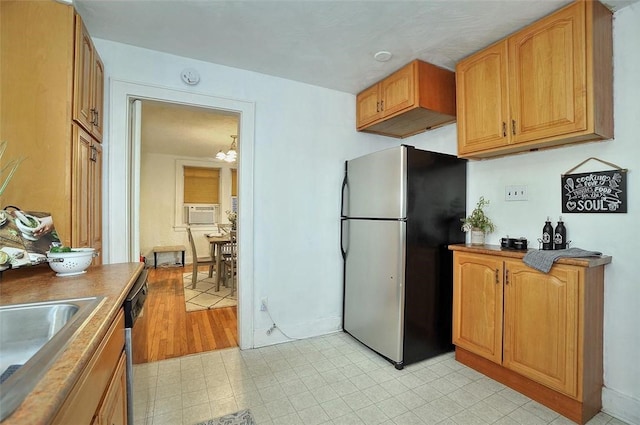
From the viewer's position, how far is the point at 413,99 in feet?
7.62

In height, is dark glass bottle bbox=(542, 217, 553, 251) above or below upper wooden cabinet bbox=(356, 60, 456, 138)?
below

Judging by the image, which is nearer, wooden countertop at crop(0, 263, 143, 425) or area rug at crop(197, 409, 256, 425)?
wooden countertop at crop(0, 263, 143, 425)

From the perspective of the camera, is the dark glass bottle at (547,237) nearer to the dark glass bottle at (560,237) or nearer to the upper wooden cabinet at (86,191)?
the dark glass bottle at (560,237)

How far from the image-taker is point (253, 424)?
5.34 feet

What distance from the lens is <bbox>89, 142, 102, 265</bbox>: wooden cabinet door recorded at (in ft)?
6.11

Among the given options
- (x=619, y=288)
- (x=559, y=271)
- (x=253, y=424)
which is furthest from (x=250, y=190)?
(x=619, y=288)

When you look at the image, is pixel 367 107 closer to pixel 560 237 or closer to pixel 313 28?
pixel 313 28

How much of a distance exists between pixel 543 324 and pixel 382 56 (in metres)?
2.09

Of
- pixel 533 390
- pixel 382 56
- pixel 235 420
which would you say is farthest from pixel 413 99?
pixel 235 420

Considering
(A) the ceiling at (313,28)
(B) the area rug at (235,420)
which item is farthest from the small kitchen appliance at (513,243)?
(B) the area rug at (235,420)

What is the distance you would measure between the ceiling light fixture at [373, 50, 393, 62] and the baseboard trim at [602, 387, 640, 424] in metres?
2.55

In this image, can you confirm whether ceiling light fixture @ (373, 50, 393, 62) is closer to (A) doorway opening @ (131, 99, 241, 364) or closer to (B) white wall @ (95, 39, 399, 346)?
(B) white wall @ (95, 39, 399, 346)

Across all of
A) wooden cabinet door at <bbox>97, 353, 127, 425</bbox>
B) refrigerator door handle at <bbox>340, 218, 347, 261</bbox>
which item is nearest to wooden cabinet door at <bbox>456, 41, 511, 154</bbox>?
refrigerator door handle at <bbox>340, 218, 347, 261</bbox>

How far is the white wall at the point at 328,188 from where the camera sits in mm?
1699
